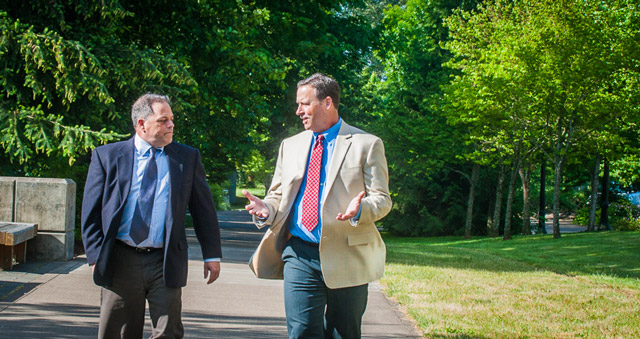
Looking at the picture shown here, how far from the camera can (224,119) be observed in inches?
703

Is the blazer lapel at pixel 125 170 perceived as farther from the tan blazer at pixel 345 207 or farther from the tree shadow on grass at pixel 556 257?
the tree shadow on grass at pixel 556 257

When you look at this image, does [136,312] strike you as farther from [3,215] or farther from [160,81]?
[160,81]

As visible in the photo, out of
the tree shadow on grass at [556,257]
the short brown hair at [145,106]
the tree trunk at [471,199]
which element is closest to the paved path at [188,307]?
the short brown hair at [145,106]

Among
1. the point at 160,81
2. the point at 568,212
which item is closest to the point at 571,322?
the point at 160,81

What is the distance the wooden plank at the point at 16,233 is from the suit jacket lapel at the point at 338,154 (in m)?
5.49

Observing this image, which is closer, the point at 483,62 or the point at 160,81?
the point at 160,81

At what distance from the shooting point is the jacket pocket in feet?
13.9

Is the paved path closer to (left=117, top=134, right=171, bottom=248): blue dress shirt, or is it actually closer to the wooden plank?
the wooden plank

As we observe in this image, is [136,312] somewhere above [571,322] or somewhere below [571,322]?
above

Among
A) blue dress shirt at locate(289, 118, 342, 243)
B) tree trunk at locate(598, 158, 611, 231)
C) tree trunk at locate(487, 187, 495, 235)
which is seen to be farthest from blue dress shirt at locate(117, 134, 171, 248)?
tree trunk at locate(487, 187, 495, 235)

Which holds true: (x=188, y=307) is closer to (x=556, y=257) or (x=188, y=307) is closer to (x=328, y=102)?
(x=328, y=102)

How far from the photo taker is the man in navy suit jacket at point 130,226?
13.0 feet

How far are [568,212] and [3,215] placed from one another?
50.7 meters

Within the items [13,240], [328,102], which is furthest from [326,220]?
[13,240]
